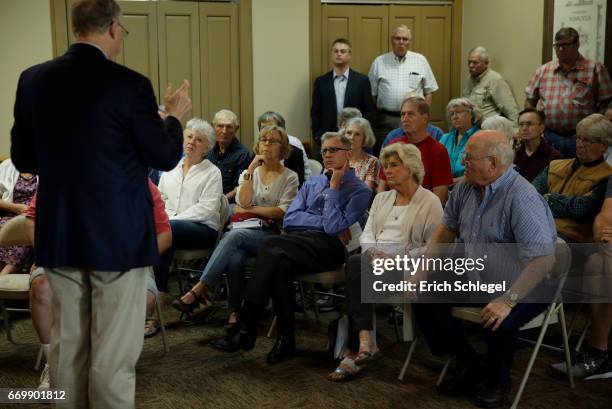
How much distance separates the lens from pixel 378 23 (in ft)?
24.5

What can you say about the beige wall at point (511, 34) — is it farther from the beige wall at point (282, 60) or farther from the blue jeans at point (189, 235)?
the blue jeans at point (189, 235)

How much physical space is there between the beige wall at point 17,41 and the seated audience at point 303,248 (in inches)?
151

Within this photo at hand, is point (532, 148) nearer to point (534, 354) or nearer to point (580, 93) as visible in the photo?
point (580, 93)

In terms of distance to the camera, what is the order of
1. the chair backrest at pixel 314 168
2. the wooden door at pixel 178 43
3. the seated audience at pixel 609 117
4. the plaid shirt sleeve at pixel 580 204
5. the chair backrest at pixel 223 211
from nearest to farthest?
the plaid shirt sleeve at pixel 580 204 < the seated audience at pixel 609 117 < the chair backrest at pixel 223 211 < the chair backrest at pixel 314 168 < the wooden door at pixel 178 43

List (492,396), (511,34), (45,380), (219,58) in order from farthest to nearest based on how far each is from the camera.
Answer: (219,58)
(511,34)
(45,380)
(492,396)

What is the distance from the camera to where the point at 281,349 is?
383 centimetres

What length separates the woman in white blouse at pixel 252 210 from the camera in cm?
425

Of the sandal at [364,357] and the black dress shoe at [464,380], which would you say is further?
the sandal at [364,357]

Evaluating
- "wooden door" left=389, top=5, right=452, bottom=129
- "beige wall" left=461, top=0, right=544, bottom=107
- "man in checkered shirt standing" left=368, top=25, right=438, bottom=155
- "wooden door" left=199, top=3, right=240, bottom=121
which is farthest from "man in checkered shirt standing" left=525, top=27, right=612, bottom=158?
"wooden door" left=199, top=3, right=240, bottom=121

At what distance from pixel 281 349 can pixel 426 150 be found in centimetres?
149

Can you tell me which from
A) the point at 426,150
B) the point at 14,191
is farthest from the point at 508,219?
the point at 14,191

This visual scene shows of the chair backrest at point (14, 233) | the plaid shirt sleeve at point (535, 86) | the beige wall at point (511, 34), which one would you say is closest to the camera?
the chair backrest at point (14, 233)

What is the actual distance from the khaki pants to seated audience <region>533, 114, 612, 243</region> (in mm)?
2303

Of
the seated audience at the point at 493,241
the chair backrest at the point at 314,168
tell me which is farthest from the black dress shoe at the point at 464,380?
the chair backrest at the point at 314,168
